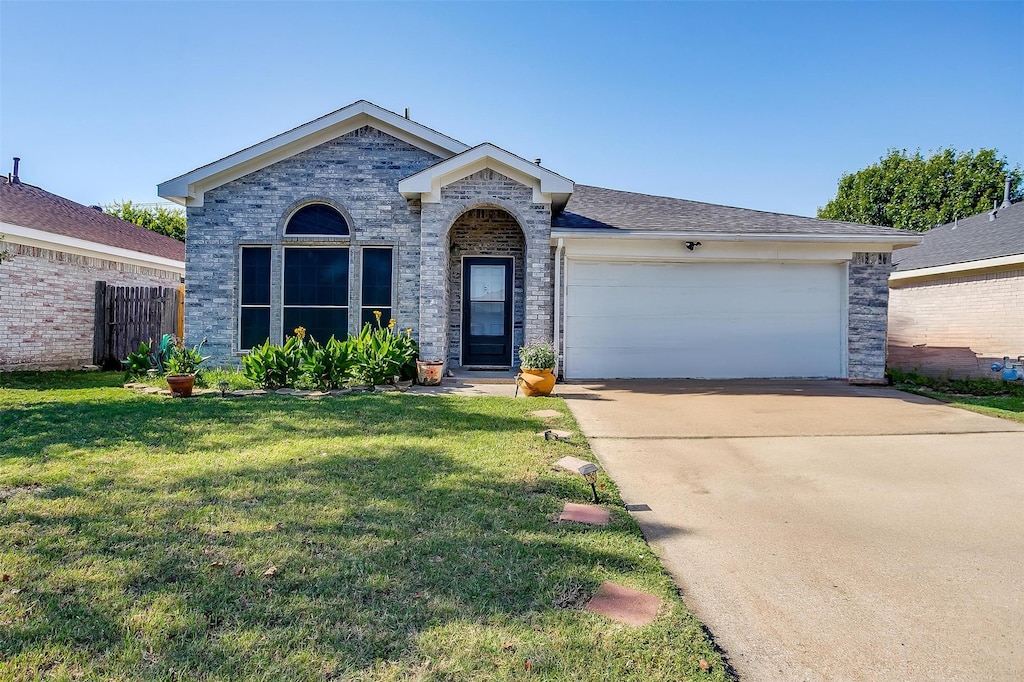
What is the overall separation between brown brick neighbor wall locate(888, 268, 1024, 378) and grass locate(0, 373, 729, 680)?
10899 millimetres

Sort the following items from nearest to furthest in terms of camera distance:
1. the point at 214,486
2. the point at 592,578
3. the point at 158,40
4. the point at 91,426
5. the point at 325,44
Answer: the point at 592,578 → the point at 214,486 → the point at 91,426 → the point at 325,44 → the point at 158,40

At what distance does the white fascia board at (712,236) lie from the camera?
32.4 feet

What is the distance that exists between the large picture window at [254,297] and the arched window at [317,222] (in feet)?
2.40

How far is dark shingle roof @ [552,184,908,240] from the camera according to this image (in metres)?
10.1

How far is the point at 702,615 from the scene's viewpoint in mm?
2502

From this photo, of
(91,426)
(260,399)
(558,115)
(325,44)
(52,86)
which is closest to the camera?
(91,426)

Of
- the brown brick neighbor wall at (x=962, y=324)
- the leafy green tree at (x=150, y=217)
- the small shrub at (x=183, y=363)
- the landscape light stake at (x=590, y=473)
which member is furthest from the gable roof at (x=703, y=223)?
the leafy green tree at (x=150, y=217)

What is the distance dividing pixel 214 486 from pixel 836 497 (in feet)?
15.4

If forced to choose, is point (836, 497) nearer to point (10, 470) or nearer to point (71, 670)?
point (71, 670)

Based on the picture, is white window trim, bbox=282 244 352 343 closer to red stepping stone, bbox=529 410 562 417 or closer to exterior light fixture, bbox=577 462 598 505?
red stepping stone, bbox=529 410 562 417

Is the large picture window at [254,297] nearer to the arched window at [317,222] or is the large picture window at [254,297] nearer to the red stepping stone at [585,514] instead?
the arched window at [317,222]

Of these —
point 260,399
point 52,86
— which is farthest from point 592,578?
point 52,86

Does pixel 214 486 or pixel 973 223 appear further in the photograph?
pixel 973 223

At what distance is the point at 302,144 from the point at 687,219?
25.5 feet
